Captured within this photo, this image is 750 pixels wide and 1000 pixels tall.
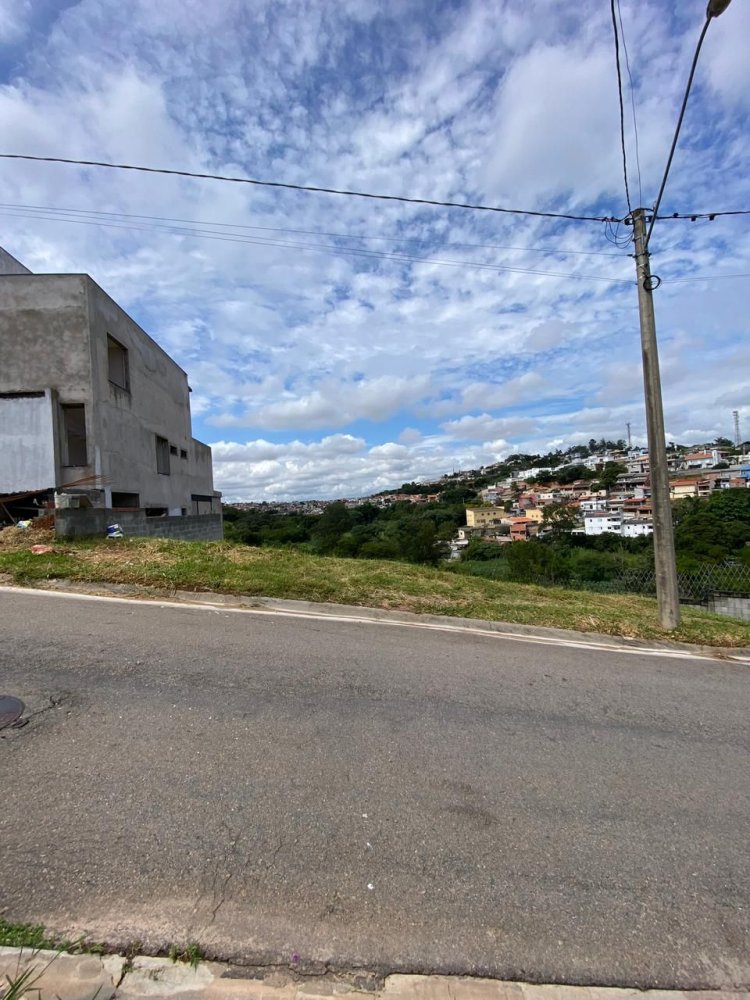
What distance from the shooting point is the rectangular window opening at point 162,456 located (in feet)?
61.5

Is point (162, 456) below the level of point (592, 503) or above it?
above

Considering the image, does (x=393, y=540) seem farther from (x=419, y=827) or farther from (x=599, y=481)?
(x=599, y=481)

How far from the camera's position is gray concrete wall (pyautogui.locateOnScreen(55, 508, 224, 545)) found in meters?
10.6

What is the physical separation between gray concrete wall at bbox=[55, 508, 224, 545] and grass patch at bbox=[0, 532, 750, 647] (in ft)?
1.42

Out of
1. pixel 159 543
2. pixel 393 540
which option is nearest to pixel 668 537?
pixel 159 543

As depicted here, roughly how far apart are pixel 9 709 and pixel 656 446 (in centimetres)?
817

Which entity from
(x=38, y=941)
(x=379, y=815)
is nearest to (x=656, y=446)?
(x=379, y=815)

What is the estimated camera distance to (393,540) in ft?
120

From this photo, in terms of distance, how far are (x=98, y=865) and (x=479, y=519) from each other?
278 ft

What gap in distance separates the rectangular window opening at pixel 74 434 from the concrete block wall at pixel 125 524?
2.60 meters

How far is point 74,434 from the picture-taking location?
46.5ft

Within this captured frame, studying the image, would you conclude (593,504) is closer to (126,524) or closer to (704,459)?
(704,459)

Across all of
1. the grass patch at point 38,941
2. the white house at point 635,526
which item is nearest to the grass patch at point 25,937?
the grass patch at point 38,941

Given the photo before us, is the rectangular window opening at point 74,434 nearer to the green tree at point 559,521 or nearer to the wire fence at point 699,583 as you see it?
the wire fence at point 699,583
